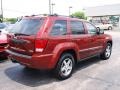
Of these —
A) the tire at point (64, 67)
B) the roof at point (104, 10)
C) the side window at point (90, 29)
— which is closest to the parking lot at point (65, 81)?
the tire at point (64, 67)

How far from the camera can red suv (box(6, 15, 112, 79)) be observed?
5391 millimetres

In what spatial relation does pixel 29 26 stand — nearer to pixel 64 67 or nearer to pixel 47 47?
pixel 47 47

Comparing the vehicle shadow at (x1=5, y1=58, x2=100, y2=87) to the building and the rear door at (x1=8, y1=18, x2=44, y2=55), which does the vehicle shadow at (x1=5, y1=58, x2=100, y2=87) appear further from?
the building

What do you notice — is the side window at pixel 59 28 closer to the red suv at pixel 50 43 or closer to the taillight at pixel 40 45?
the red suv at pixel 50 43

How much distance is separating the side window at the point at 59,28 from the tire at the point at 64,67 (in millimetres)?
670

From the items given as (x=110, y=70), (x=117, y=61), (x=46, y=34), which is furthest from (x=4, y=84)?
(x=117, y=61)

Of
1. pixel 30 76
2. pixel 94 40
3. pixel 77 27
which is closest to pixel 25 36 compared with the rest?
pixel 30 76

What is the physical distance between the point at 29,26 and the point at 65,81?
186 cm

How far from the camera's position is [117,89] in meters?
5.31

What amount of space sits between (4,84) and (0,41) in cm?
266

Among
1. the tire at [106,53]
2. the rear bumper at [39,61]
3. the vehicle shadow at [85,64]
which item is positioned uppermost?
the rear bumper at [39,61]

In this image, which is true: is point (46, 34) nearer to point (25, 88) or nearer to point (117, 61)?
point (25, 88)

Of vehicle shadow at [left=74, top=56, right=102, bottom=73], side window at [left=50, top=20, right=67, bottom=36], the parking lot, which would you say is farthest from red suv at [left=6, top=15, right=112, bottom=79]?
vehicle shadow at [left=74, top=56, right=102, bottom=73]

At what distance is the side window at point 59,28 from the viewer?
5.70 m
